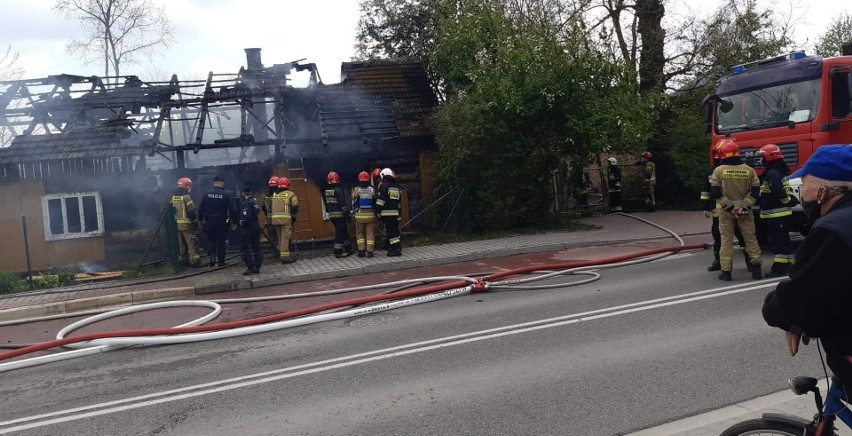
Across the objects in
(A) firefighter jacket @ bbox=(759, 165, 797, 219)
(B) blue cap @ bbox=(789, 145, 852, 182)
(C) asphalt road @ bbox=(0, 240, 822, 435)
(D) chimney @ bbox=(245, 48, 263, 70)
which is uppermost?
(D) chimney @ bbox=(245, 48, 263, 70)

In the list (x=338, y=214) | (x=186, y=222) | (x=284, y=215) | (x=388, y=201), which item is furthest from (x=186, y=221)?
(x=388, y=201)

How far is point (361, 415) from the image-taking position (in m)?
4.91

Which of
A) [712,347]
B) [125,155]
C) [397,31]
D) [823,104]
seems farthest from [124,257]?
[823,104]

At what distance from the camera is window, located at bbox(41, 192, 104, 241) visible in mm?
14406

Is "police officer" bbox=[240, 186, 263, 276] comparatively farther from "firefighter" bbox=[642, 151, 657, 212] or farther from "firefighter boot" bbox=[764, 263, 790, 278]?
"firefighter" bbox=[642, 151, 657, 212]

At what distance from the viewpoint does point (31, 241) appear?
14305mm

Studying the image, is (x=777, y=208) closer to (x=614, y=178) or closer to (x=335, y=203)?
(x=335, y=203)

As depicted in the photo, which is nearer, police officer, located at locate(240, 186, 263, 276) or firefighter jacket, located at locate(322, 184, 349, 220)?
police officer, located at locate(240, 186, 263, 276)

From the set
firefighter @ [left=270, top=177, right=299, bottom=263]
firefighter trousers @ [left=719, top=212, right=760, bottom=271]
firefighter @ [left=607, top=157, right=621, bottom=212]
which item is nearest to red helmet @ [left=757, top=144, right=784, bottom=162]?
firefighter trousers @ [left=719, top=212, right=760, bottom=271]

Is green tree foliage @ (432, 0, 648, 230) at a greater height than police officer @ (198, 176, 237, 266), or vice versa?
green tree foliage @ (432, 0, 648, 230)

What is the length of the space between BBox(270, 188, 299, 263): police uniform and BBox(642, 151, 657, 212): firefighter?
10330 mm

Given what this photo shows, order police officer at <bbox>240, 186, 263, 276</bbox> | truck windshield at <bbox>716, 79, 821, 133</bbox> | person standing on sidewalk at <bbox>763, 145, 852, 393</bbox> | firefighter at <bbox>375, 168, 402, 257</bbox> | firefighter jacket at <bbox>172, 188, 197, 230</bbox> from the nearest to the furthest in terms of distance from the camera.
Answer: person standing on sidewalk at <bbox>763, 145, 852, 393</bbox> < truck windshield at <bbox>716, 79, 821, 133</bbox> < police officer at <bbox>240, 186, 263, 276</bbox> < firefighter at <bbox>375, 168, 402, 257</bbox> < firefighter jacket at <bbox>172, 188, 197, 230</bbox>

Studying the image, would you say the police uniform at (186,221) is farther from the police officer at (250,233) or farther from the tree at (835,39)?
the tree at (835,39)

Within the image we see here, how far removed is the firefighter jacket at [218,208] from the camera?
13320 millimetres
